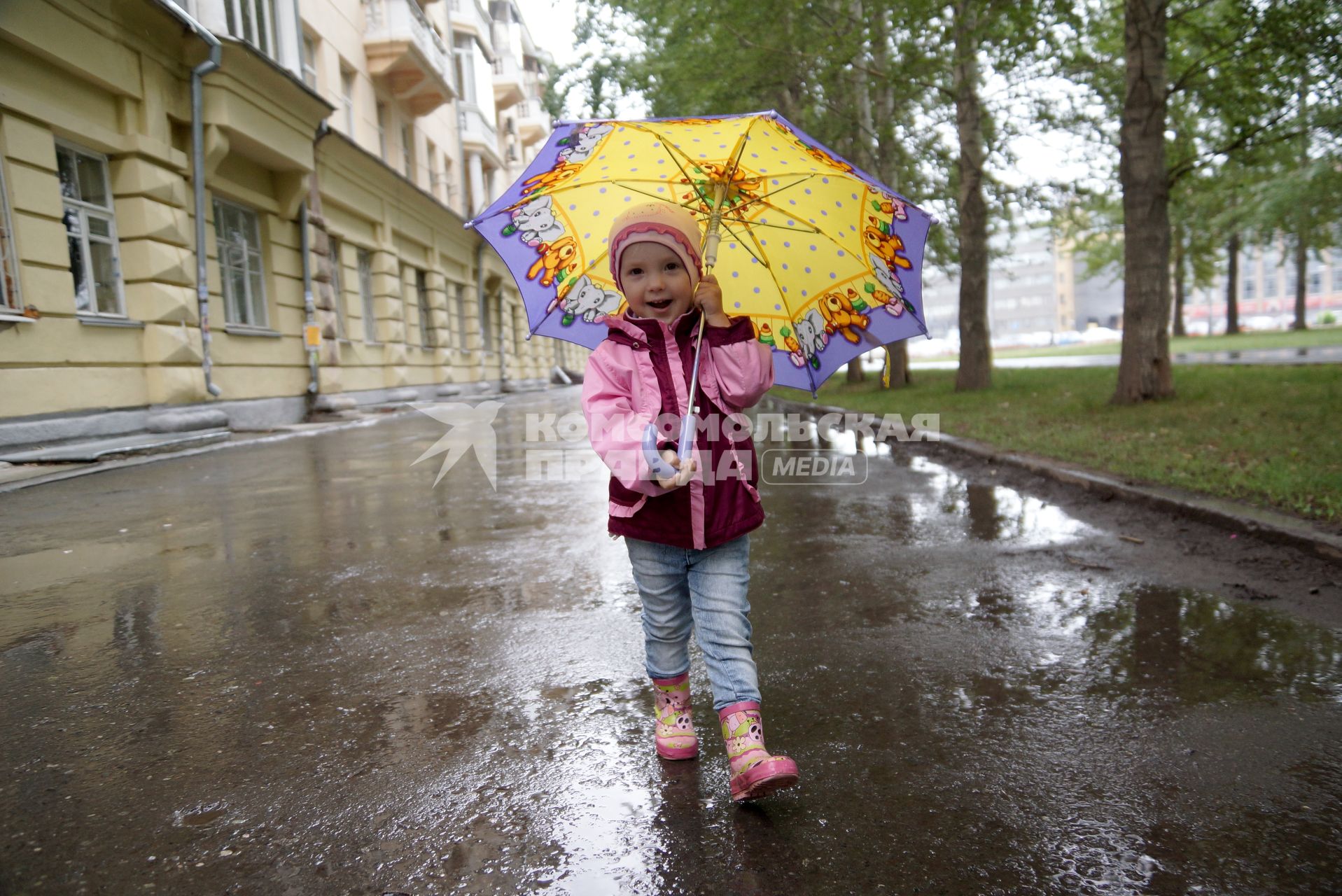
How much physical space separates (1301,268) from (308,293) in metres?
38.2

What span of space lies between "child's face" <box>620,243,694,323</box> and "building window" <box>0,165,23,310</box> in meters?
9.50

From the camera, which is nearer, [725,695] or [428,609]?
[725,695]

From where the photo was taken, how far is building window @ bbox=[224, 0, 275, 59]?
13.2 m

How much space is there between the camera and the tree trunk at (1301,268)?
103ft

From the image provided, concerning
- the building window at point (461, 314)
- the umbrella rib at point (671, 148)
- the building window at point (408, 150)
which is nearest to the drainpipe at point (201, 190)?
the building window at point (408, 150)

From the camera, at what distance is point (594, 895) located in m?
1.86

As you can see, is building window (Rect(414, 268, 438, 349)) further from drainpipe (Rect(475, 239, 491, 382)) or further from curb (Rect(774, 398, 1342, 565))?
curb (Rect(774, 398, 1342, 565))

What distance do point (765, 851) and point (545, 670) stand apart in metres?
1.39

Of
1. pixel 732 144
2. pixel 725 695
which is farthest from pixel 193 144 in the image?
pixel 725 695

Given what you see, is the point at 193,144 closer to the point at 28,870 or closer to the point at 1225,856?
the point at 28,870

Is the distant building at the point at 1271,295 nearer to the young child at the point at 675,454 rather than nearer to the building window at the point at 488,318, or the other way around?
the building window at the point at 488,318

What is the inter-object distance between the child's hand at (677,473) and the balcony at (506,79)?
35492 mm

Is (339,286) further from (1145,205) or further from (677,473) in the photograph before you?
(677,473)
